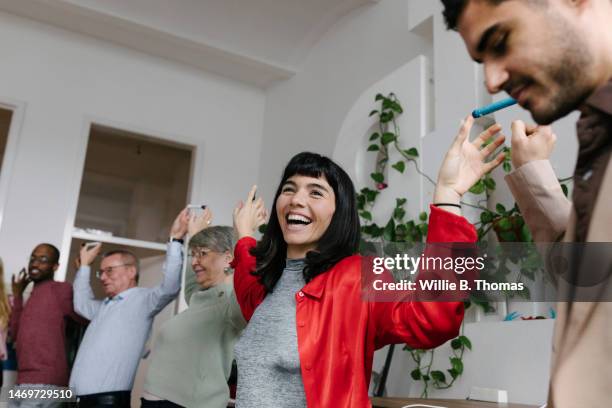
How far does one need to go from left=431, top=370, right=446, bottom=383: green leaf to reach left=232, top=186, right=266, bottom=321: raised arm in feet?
3.43

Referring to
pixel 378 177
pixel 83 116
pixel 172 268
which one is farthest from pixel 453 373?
→ pixel 83 116

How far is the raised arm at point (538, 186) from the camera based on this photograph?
0.66 meters

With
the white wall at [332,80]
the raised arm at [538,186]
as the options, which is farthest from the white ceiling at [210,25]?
the raised arm at [538,186]

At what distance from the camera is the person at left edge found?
99.6 inches

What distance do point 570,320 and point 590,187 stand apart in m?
0.10

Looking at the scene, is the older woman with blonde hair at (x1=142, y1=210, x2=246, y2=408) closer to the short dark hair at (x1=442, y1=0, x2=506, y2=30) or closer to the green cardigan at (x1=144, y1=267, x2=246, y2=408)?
the green cardigan at (x1=144, y1=267, x2=246, y2=408)

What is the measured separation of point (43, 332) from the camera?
9.94ft

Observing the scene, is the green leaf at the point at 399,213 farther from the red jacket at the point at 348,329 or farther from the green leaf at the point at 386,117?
the red jacket at the point at 348,329

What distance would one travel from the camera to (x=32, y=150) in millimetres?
4086

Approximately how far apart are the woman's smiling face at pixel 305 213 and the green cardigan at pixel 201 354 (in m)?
0.75

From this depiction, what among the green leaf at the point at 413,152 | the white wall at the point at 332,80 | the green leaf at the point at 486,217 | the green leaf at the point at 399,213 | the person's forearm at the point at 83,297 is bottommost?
the person's forearm at the point at 83,297

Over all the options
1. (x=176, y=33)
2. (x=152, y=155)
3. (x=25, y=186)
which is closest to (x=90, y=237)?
(x=25, y=186)

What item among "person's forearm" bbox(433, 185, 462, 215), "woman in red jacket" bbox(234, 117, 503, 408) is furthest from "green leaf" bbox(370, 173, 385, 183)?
"person's forearm" bbox(433, 185, 462, 215)

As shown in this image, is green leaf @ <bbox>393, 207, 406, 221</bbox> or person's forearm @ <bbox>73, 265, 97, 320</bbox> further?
person's forearm @ <bbox>73, 265, 97, 320</bbox>
